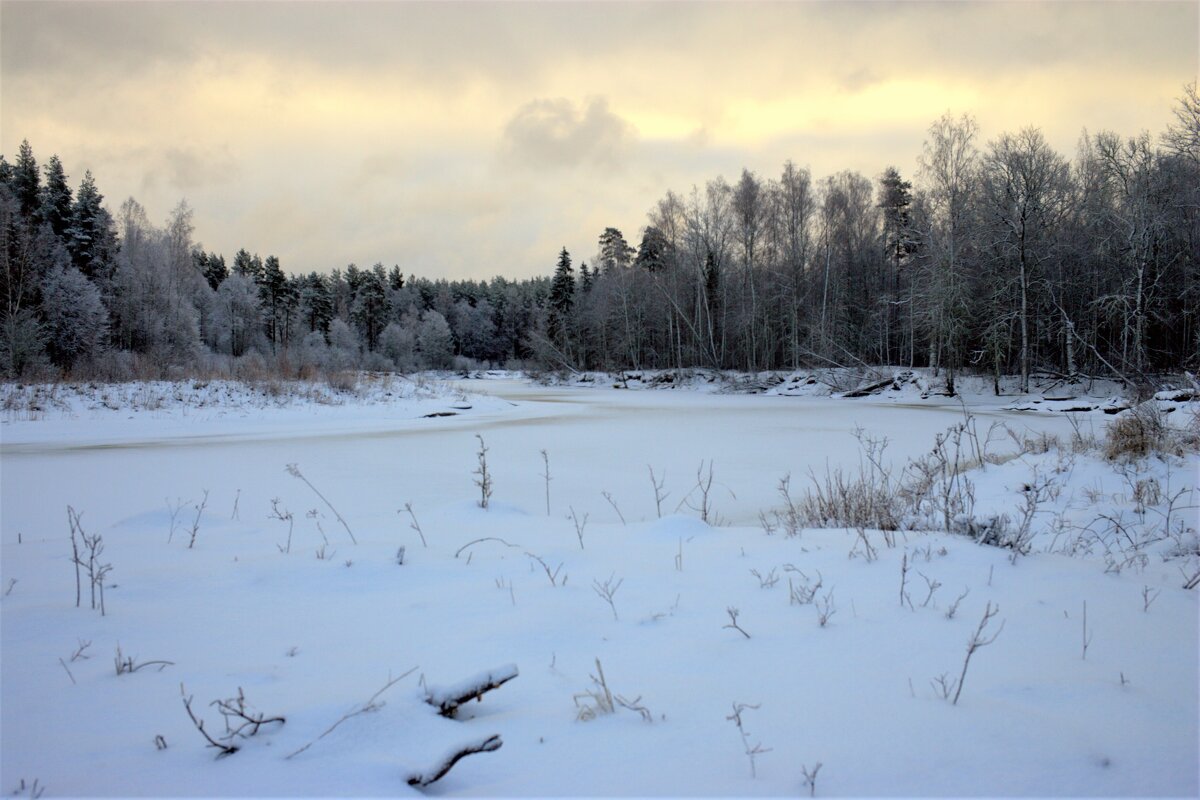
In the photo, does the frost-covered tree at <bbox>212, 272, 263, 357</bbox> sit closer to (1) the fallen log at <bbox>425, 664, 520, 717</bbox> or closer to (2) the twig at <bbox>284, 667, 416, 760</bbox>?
(2) the twig at <bbox>284, 667, 416, 760</bbox>

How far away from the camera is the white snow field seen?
154 centimetres

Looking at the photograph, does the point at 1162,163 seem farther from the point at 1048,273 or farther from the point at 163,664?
the point at 163,664

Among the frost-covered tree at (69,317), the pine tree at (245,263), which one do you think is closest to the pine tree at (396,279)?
the pine tree at (245,263)

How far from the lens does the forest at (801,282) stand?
71.0ft

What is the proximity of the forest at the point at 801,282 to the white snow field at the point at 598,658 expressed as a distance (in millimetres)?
11940

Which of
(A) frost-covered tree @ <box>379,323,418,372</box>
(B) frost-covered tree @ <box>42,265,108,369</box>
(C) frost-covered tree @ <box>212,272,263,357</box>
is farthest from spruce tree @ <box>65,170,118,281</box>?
(A) frost-covered tree @ <box>379,323,418,372</box>

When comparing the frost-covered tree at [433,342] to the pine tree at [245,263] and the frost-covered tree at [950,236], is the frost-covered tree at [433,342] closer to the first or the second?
the pine tree at [245,263]

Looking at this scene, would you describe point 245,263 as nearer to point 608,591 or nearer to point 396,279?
point 396,279

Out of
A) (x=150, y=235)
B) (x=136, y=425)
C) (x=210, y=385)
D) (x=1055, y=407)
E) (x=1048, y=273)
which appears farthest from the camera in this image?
(x=150, y=235)

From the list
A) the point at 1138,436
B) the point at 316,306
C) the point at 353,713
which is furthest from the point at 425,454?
the point at 316,306

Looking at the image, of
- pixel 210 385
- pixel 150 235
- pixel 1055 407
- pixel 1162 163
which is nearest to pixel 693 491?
pixel 210 385

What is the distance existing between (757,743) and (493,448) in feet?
34.5

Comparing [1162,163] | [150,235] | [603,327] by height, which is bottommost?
[603,327]

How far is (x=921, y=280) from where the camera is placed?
2805 centimetres
